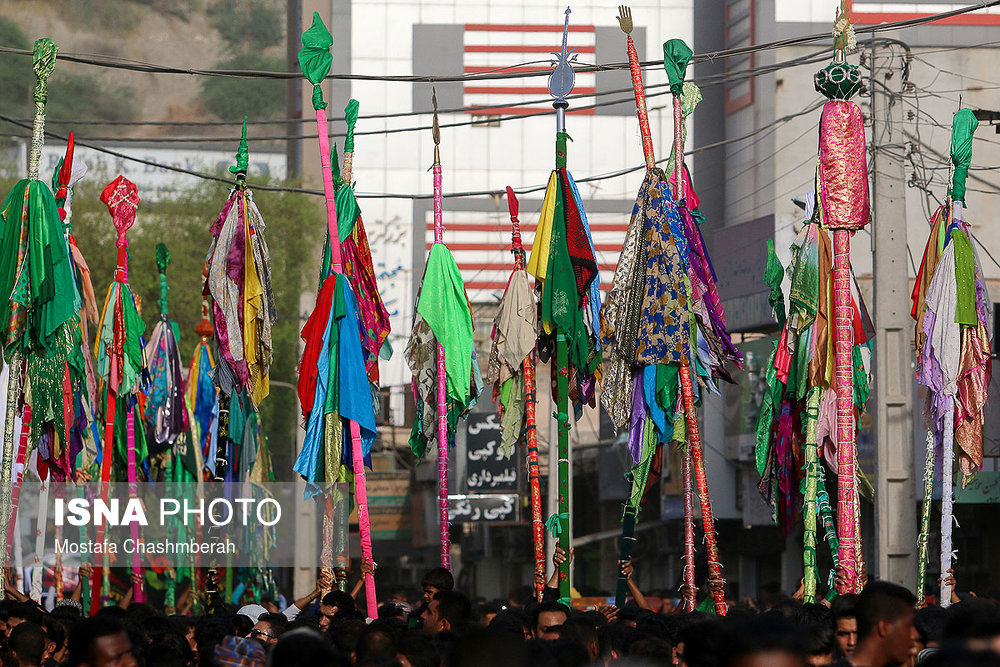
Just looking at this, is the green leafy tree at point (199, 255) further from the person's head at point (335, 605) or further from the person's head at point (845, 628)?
the person's head at point (845, 628)

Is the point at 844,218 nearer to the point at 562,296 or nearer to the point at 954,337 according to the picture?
the point at 562,296

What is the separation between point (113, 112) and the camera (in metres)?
65.9

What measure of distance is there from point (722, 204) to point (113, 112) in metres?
34.6

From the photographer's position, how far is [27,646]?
750cm

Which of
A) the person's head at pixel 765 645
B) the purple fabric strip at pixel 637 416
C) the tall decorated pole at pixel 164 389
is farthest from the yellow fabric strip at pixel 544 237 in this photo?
the person's head at pixel 765 645

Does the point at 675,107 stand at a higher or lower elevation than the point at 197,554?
higher

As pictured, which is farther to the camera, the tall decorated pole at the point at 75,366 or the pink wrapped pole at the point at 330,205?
the tall decorated pole at the point at 75,366

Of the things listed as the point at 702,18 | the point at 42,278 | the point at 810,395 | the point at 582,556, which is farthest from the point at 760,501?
the point at 702,18

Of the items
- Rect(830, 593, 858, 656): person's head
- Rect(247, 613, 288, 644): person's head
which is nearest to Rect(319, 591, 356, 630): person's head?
Rect(247, 613, 288, 644): person's head

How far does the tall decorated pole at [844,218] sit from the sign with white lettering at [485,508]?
19086 mm

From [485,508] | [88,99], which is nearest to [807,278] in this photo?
[485,508]

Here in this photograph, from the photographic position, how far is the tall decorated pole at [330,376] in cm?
1102

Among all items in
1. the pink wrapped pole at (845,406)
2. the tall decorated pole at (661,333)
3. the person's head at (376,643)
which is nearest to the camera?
the person's head at (376,643)

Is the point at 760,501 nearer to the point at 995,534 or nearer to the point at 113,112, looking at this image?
the point at 995,534
